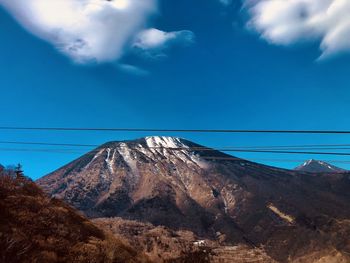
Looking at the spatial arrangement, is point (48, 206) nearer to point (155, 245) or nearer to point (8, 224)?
point (8, 224)

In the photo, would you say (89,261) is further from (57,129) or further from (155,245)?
(155,245)

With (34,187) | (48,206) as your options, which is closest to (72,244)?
(48,206)

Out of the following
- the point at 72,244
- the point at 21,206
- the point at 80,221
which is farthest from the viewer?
the point at 80,221

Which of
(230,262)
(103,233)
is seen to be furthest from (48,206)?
(230,262)

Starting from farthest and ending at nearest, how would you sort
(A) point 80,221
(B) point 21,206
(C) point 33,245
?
(A) point 80,221
(B) point 21,206
(C) point 33,245

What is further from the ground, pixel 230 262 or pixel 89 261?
pixel 230 262

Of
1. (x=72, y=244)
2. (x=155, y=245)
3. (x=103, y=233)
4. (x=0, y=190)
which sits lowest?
(x=72, y=244)

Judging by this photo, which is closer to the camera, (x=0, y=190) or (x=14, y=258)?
(x=14, y=258)
